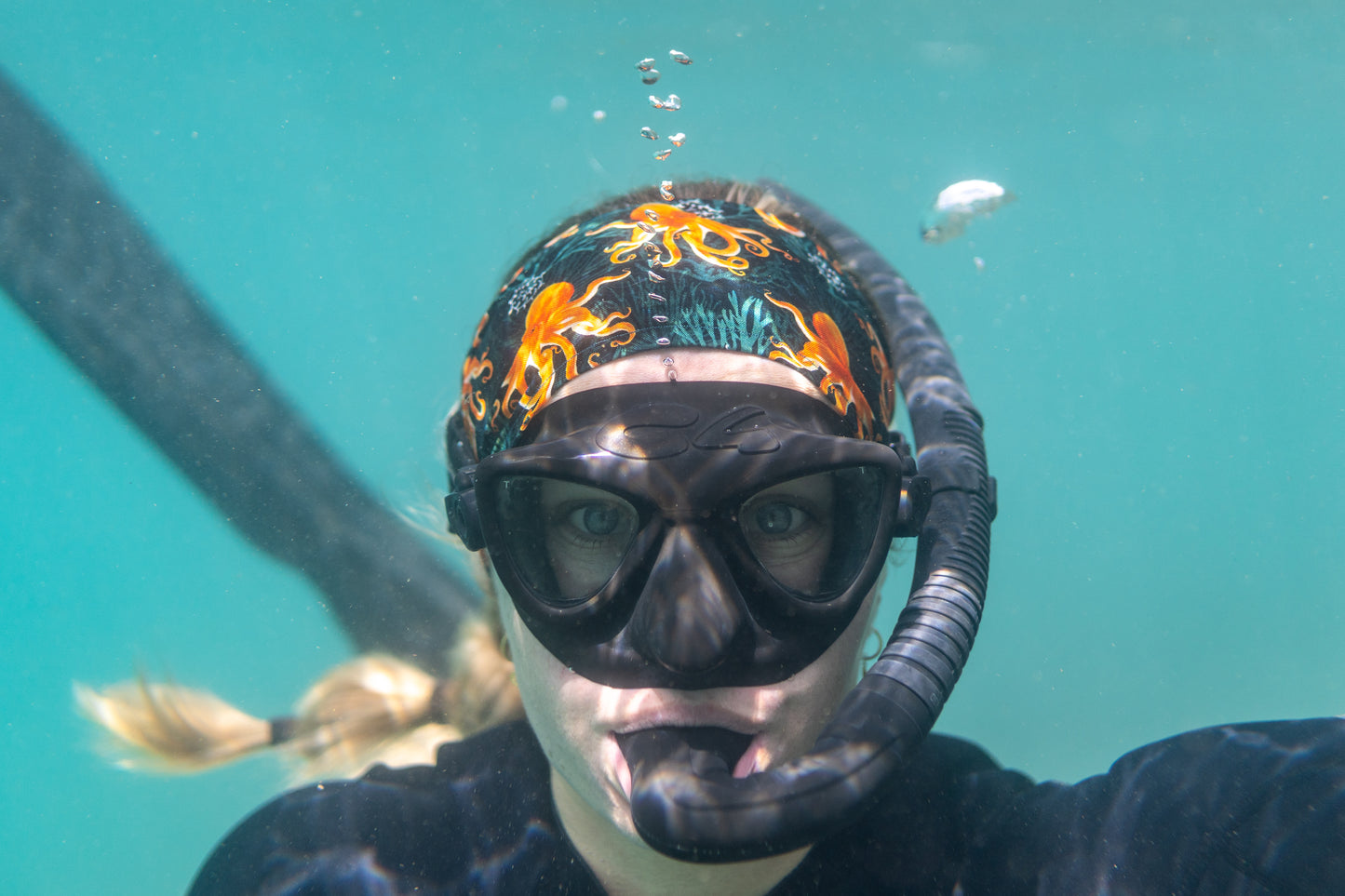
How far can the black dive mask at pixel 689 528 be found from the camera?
4.75ft

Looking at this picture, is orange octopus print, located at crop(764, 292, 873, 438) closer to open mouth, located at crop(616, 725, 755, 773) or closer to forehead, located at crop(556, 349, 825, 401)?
forehead, located at crop(556, 349, 825, 401)

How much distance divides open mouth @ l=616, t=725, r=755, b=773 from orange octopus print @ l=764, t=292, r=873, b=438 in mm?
808

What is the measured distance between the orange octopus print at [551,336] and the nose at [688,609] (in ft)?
1.66

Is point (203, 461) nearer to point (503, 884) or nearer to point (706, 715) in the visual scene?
point (503, 884)

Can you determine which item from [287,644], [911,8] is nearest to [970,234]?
[911,8]

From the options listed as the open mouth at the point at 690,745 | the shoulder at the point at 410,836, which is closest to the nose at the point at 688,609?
the open mouth at the point at 690,745

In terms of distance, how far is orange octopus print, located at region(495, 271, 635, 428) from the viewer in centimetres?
171

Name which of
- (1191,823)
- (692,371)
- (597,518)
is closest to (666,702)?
(597,518)

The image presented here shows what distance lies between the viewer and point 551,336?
178 cm

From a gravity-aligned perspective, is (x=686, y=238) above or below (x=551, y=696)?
above

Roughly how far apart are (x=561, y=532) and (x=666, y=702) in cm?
48

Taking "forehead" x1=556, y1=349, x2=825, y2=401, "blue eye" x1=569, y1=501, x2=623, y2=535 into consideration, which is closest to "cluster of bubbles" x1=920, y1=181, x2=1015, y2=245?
"forehead" x1=556, y1=349, x2=825, y2=401

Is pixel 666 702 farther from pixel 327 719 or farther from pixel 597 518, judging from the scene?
pixel 327 719

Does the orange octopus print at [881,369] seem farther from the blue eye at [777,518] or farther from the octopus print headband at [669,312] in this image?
the blue eye at [777,518]
